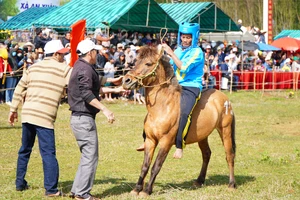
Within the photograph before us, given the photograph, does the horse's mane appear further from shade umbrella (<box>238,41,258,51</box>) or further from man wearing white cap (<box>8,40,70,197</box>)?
shade umbrella (<box>238,41,258,51</box>)

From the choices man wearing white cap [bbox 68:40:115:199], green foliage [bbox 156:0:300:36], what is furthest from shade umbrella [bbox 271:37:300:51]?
man wearing white cap [bbox 68:40:115:199]

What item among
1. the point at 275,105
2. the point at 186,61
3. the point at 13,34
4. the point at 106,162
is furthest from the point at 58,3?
the point at 186,61

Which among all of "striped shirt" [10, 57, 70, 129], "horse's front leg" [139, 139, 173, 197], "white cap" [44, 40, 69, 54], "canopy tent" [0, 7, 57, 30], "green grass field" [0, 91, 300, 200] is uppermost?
"canopy tent" [0, 7, 57, 30]

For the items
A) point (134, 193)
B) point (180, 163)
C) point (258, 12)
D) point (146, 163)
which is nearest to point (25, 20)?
point (180, 163)

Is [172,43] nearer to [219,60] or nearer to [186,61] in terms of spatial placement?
[219,60]

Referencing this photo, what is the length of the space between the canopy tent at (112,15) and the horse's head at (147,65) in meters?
17.5

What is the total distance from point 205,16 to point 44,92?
84.6 feet

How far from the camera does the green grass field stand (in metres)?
9.72

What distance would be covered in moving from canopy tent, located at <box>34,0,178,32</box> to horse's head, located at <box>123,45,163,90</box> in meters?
17.5

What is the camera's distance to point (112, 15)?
27578 mm

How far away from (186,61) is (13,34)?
2083cm

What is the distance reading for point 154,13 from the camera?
2994cm

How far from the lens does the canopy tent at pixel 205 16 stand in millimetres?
33781

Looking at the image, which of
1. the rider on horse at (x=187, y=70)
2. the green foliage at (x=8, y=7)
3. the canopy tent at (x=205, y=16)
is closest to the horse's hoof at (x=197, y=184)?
the rider on horse at (x=187, y=70)
